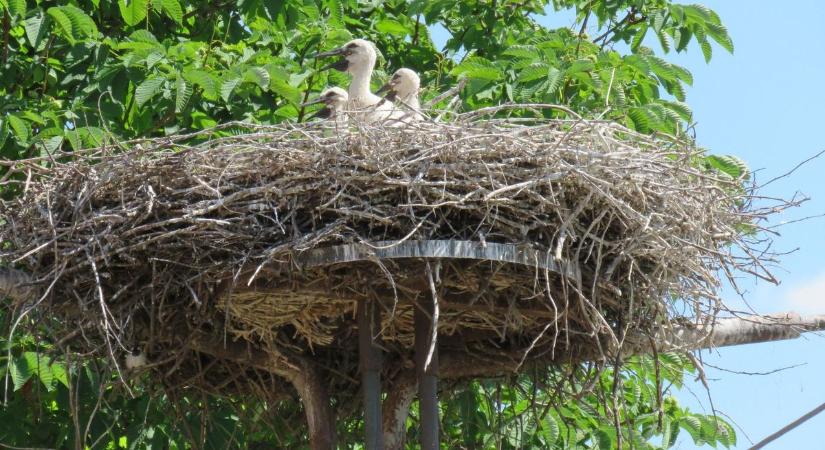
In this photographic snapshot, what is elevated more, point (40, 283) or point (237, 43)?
point (237, 43)

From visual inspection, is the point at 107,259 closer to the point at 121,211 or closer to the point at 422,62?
the point at 121,211

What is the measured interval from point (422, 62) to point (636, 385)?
7.91ft

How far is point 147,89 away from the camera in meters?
9.12

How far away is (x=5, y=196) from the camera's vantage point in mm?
9383

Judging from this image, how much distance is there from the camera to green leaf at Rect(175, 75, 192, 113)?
9039mm

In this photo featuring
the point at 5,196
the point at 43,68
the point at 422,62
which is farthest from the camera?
the point at 422,62

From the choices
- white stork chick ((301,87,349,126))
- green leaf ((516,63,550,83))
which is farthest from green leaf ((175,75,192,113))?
green leaf ((516,63,550,83))

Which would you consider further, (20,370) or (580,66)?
(580,66)

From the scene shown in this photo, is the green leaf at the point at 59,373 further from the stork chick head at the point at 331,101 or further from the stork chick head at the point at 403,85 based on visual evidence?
the stork chick head at the point at 403,85

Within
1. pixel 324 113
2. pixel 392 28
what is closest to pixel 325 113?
pixel 324 113

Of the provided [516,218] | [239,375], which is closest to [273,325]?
[239,375]

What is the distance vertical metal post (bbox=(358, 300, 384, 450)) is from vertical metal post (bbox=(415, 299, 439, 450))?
16cm

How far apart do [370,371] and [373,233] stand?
67 cm

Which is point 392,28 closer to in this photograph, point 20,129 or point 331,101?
point 331,101
